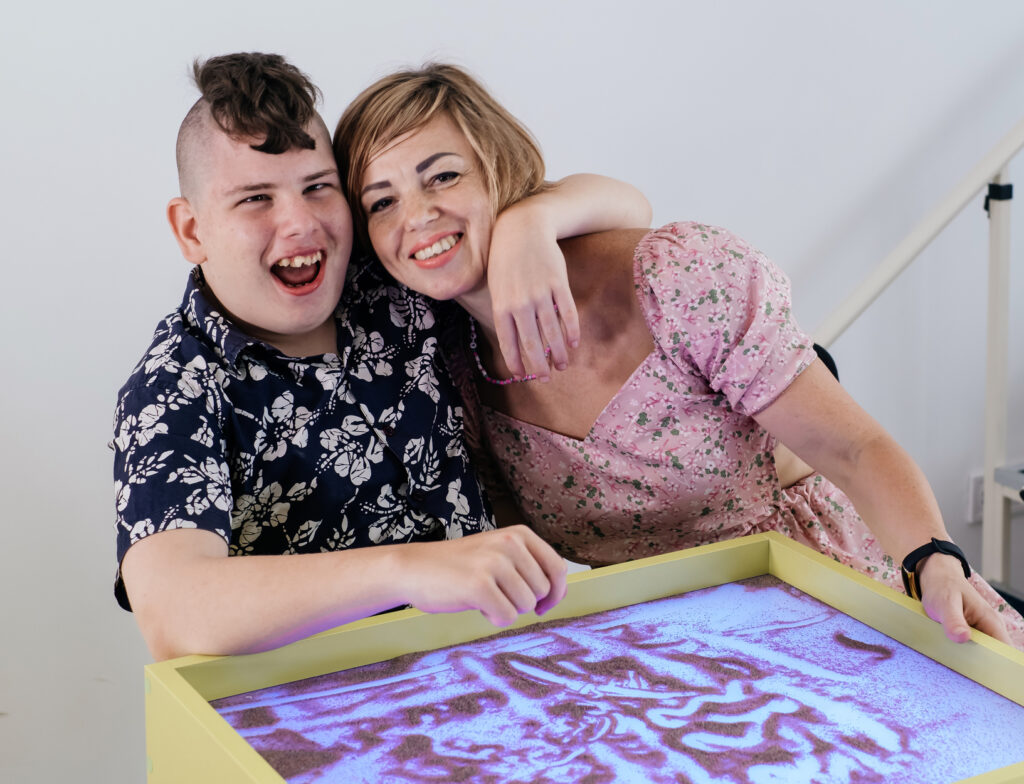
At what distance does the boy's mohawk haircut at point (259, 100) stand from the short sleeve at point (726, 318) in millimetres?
369

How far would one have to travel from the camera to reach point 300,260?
1.10 meters

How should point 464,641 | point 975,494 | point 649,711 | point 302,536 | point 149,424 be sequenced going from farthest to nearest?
point 975,494
point 302,536
point 149,424
point 464,641
point 649,711

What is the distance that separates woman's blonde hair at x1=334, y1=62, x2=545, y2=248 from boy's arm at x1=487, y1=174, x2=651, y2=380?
38mm

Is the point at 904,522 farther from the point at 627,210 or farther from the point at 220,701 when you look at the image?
the point at 220,701

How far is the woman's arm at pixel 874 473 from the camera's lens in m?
0.89

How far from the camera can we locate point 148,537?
937 mm

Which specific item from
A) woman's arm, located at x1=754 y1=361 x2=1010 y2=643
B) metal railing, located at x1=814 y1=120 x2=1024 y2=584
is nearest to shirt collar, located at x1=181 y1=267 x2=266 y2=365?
woman's arm, located at x1=754 y1=361 x2=1010 y2=643

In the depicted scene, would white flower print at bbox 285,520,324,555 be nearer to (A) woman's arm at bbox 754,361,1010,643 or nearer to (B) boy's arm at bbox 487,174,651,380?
(B) boy's arm at bbox 487,174,651,380

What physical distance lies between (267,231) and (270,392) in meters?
0.15

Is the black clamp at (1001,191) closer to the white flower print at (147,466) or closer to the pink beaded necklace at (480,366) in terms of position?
the pink beaded necklace at (480,366)

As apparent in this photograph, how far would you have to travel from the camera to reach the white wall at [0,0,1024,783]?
159cm

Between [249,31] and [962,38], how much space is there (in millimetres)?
1360

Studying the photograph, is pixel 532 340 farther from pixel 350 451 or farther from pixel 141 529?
pixel 141 529

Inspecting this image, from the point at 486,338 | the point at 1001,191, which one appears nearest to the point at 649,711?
the point at 486,338
